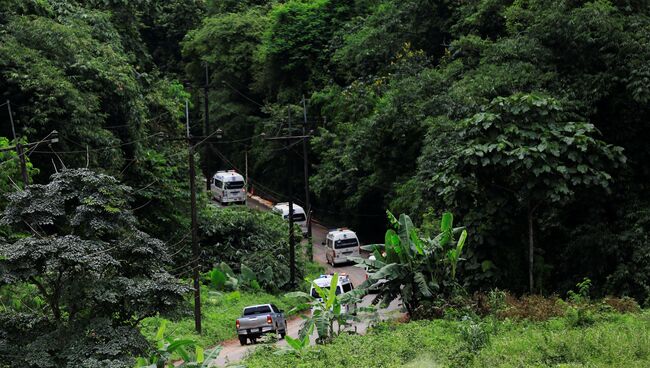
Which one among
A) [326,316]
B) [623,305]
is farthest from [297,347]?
[623,305]

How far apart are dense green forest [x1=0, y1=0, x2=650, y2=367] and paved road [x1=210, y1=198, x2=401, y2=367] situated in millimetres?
1892

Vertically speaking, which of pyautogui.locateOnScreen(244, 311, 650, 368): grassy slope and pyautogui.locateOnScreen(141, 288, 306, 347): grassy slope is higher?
pyautogui.locateOnScreen(244, 311, 650, 368): grassy slope

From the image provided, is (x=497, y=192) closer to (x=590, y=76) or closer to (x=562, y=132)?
(x=562, y=132)

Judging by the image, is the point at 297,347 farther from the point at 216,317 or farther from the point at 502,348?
the point at 216,317

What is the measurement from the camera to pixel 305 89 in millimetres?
52969

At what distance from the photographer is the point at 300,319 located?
105ft

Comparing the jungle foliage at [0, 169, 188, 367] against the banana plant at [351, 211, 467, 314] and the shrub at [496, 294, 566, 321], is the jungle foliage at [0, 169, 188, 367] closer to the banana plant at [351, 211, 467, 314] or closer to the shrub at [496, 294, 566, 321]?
the banana plant at [351, 211, 467, 314]

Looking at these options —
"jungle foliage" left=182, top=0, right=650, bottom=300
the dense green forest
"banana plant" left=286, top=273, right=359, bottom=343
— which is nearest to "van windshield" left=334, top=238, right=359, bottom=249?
"jungle foliage" left=182, top=0, right=650, bottom=300

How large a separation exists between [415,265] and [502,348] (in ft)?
17.3

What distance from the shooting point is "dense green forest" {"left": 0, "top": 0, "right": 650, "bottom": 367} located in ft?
48.3

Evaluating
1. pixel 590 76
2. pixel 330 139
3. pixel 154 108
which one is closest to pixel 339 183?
pixel 330 139

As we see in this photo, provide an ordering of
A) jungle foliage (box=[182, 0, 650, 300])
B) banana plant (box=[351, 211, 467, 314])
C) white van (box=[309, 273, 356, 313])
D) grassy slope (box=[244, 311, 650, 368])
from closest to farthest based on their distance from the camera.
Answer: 1. grassy slope (box=[244, 311, 650, 368])
2. banana plant (box=[351, 211, 467, 314])
3. jungle foliage (box=[182, 0, 650, 300])
4. white van (box=[309, 273, 356, 313])

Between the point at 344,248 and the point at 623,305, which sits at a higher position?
the point at 623,305

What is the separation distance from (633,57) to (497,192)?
218 inches
